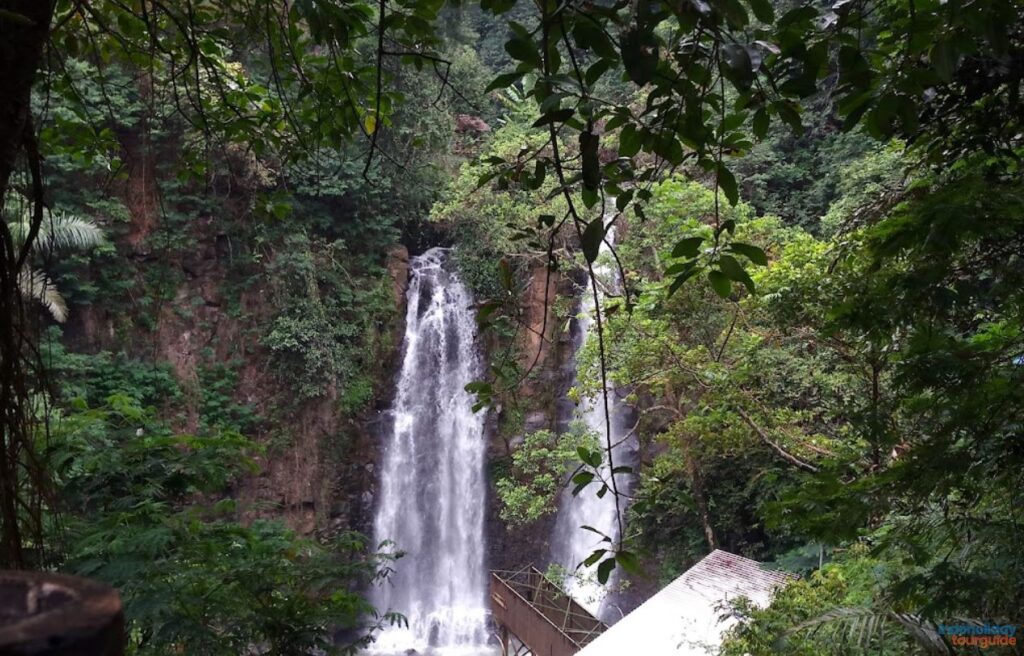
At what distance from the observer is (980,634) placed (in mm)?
2799

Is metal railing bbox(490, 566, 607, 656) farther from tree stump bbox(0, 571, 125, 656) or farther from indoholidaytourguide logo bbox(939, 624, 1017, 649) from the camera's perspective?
tree stump bbox(0, 571, 125, 656)

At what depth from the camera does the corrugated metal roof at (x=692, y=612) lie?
6.28 m

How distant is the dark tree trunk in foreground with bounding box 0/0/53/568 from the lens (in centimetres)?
130

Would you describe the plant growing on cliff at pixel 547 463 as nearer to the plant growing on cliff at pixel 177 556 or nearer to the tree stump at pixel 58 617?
the plant growing on cliff at pixel 177 556

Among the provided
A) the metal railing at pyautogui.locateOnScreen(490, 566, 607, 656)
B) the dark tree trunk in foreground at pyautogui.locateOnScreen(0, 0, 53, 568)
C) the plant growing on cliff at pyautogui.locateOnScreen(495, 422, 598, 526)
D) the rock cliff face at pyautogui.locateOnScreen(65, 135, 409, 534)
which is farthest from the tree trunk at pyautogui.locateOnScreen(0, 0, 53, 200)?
the rock cliff face at pyautogui.locateOnScreen(65, 135, 409, 534)

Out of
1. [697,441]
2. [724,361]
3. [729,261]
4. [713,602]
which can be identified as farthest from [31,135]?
[697,441]

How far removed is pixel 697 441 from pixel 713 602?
204cm

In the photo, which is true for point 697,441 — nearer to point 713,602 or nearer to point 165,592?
point 713,602

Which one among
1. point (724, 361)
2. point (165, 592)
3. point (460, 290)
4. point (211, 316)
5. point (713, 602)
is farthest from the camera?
point (460, 290)

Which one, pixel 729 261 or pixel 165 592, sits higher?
pixel 729 261

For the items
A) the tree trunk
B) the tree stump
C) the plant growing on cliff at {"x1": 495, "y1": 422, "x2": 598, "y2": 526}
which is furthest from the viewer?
the plant growing on cliff at {"x1": 495, "y1": 422, "x2": 598, "y2": 526}

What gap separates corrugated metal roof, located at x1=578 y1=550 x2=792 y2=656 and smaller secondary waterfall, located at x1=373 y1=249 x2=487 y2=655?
5546 millimetres

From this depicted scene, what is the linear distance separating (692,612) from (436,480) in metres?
6.57

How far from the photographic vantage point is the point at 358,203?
42.0 feet
